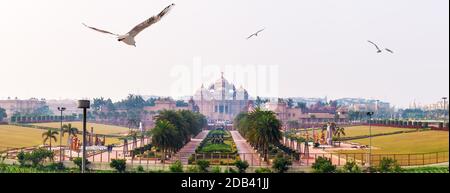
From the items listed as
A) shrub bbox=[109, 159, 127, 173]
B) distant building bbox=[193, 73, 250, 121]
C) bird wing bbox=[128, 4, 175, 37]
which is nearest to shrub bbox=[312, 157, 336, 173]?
shrub bbox=[109, 159, 127, 173]

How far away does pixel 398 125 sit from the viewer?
45.8 feet

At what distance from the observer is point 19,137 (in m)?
9.94

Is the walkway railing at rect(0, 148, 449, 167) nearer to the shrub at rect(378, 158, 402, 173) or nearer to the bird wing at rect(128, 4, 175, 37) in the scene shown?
the shrub at rect(378, 158, 402, 173)

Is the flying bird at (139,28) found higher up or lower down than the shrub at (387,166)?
higher up

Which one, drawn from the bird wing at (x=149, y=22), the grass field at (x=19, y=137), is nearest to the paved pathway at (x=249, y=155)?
the grass field at (x=19, y=137)

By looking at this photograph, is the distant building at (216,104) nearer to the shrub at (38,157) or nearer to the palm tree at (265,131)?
the palm tree at (265,131)

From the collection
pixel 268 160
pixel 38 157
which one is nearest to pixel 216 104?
pixel 268 160

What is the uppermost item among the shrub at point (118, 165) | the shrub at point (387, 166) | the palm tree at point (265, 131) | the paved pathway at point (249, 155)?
the palm tree at point (265, 131)

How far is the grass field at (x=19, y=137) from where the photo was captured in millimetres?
8797

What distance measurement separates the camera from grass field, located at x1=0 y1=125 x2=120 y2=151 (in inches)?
346
